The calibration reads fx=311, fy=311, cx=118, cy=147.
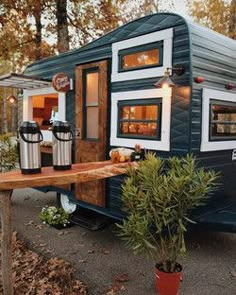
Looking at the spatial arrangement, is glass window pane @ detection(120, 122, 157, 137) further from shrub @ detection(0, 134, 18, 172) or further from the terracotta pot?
shrub @ detection(0, 134, 18, 172)

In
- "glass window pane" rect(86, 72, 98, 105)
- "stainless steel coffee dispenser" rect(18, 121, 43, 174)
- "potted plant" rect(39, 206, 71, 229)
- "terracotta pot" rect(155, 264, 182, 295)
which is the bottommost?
"potted plant" rect(39, 206, 71, 229)

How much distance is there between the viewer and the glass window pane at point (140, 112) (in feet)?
14.1

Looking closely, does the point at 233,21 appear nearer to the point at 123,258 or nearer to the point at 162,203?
the point at 123,258

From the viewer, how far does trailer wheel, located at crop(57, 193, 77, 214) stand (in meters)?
5.84

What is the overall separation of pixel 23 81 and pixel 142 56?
3.21 metres

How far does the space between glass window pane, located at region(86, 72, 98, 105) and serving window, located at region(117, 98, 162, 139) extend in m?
0.59

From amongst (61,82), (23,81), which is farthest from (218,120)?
(23,81)

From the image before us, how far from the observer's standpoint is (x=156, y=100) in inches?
167

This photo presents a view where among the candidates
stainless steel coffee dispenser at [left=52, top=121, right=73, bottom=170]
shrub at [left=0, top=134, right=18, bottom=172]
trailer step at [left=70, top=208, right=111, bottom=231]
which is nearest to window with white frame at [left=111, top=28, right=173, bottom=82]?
stainless steel coffee dispenser at [left=52, top=121, right=73, bottom=170]

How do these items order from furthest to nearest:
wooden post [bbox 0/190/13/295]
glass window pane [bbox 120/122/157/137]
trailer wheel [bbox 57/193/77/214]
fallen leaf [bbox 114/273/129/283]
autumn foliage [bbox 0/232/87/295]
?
trailer wheel [bbox 57/193/77/214]
glass window pane [bbox 120/122/157/137]
fallen leaf [bbox 114/273/129/283]
autumn foliage [bbox 0/232/87/295]
wooden post [bbox 0/190/13/295]

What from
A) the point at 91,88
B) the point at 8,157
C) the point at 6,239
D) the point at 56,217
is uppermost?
the point at 91,88

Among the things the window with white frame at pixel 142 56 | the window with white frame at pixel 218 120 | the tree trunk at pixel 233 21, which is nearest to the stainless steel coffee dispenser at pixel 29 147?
the window with white frame at pixel 142 56

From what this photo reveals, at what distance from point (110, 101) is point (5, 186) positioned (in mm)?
2458

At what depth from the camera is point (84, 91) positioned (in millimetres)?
5266
